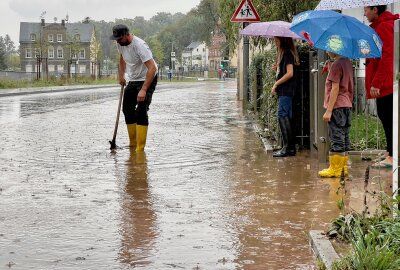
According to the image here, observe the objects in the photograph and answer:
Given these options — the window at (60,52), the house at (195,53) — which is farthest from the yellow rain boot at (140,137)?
the house at (195,53)

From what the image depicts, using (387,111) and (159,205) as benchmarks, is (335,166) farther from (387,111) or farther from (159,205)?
(159,205)

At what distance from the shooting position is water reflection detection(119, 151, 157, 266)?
5.46 meters

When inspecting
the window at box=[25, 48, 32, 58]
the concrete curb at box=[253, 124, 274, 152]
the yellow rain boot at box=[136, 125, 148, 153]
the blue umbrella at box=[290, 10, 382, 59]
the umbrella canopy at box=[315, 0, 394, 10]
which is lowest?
the concrete curb at box=[253, 124, 274, 152]

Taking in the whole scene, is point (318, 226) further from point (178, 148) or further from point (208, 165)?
point (178, 148)

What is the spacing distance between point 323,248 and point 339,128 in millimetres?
3730

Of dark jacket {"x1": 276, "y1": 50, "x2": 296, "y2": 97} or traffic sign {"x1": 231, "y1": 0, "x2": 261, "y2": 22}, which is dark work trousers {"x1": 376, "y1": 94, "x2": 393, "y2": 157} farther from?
traffic sign {"x1": 231, "y1": 0, "x2": 261, "y2": 22}

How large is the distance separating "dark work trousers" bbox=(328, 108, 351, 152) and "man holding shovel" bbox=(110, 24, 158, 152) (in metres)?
3.18

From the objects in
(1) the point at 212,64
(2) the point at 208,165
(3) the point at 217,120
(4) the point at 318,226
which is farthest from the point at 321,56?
(1) the point at 212,64

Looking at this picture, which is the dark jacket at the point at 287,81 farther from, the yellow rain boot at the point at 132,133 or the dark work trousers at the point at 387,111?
the yellow rain boot at the point at 132,133

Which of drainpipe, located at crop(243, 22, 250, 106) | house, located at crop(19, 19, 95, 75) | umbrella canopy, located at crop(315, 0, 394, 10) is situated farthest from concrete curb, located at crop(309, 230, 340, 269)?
house, located at crop(19, 19, 95, 75)

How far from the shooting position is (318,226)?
630 cm

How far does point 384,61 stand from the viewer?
28.9ft

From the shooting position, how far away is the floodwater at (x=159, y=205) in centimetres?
543

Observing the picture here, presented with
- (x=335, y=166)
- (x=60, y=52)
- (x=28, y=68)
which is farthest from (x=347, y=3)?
(x=60, y=52)
